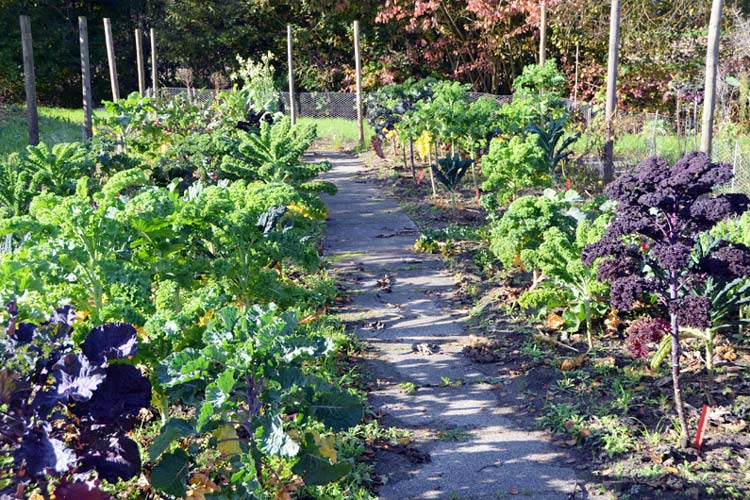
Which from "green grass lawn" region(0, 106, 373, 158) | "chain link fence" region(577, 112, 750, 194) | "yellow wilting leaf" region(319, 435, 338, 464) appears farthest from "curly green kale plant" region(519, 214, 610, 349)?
"green grass lawn" region(0, 106, 373, 158)

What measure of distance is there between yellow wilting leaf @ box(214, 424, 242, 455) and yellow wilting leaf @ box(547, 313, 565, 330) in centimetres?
296

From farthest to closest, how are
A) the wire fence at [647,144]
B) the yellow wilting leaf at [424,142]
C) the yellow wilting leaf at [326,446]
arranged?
1. the yellow wilting leaf at [424,142]
2. the wire fence at [647,144]
3. the yellow wilting leaf at [326,446]

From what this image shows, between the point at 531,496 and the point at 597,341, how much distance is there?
212 centimetres

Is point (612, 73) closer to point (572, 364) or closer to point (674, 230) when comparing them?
point (572, 364)

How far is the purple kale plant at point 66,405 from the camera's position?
10.1 feet

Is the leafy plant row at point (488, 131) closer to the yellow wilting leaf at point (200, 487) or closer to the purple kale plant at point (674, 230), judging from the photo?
the purple kale plant at point (674, 230)

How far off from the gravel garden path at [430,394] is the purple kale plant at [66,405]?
1.51 m

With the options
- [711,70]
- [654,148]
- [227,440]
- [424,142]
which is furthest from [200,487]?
[424,142]

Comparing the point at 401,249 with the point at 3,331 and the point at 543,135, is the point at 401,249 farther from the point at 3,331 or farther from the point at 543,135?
the point at 3,331

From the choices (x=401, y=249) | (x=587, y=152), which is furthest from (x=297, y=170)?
(x=587, y=152)

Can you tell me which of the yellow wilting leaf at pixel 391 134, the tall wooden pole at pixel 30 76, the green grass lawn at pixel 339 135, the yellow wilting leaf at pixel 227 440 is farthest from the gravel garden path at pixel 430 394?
the green grass lawn at pixel 339 135

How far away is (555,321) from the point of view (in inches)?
246

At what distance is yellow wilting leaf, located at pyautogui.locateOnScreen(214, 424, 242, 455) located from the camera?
394cm

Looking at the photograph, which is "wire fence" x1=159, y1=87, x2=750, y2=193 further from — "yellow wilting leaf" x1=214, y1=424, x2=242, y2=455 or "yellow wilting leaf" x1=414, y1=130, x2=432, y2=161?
"yellow wilting leaf" x1=214, y1=424, x2=242, y2=455
